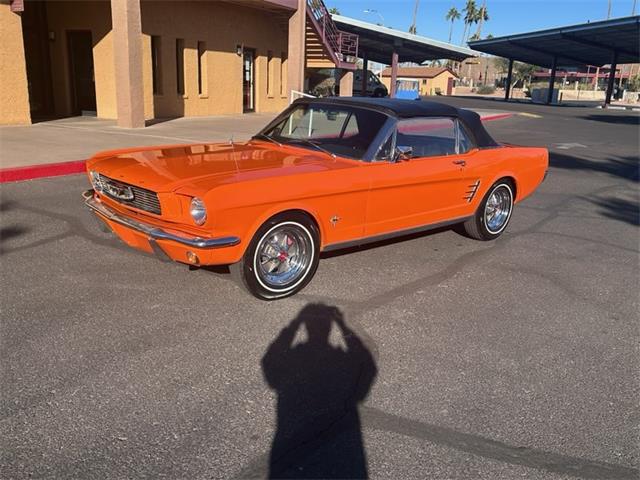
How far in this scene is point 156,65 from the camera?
17859 millimetres

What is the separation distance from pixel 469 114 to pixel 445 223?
1279 millimetres

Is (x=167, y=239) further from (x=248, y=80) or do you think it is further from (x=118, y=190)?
(x=248, y=80)

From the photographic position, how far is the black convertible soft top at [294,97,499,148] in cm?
528

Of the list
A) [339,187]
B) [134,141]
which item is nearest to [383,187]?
[339,187]

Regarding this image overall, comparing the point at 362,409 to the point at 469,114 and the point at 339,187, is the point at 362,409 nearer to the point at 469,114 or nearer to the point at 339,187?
the point at 339,187

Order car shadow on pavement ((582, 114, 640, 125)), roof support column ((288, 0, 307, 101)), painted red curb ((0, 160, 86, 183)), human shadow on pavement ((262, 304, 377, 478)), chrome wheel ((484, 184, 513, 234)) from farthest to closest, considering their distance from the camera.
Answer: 1. car shadow on pavement ((582, 114, 640, 125))
2. roof support column ((288, 0, 307, 101))
3. painted red curb ((0, 160, 86, 183))
4. chrome wheel ((484, 184, 513, 234))
5. human shadow on pavement ((262, 304, 377, 478))

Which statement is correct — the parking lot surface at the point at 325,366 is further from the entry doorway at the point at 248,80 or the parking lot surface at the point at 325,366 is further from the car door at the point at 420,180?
the entry doorway at the point at 248,80

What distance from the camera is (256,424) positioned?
2873 millimetres

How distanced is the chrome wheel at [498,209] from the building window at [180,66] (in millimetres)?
14571

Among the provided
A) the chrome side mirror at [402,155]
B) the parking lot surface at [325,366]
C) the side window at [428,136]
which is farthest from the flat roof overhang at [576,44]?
the parking lot surface at [325,366]

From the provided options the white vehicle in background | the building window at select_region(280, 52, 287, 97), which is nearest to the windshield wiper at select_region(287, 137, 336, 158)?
the building window at select_region(280, 52, 287, 97)

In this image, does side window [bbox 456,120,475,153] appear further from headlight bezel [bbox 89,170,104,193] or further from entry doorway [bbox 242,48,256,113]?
entry doorway [bbox 242,48,256,113]

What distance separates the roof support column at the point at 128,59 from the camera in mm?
13727

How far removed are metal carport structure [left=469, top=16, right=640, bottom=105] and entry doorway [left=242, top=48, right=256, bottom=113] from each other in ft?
93.2
